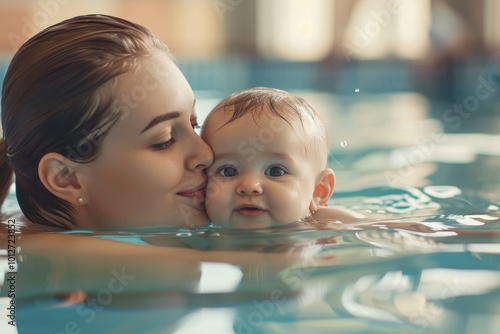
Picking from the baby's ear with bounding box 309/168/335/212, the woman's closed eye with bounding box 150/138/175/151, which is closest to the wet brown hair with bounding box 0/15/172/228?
the woman's closed eye with bounding box 150/138/175/151

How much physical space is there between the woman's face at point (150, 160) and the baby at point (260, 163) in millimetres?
68

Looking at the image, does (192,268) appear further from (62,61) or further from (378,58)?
(378,58)

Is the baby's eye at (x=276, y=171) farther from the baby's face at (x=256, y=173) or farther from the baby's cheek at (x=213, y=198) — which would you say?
the baby's cheek at (x=213, y=198)

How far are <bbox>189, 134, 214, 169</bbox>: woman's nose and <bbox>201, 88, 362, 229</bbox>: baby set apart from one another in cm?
4

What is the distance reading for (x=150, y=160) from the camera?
94.2 inches

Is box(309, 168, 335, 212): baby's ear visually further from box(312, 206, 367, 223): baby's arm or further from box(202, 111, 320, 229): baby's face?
box(202, 111, 320, 229): baby's face

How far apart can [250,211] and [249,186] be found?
11 cm

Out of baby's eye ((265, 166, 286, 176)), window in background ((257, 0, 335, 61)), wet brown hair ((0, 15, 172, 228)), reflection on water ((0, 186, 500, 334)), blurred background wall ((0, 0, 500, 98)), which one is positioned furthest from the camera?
window in background ((257, 0, 335, 61))

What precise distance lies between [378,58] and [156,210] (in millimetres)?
8400

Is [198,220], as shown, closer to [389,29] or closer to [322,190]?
[322,190]

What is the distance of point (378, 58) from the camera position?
1051cm

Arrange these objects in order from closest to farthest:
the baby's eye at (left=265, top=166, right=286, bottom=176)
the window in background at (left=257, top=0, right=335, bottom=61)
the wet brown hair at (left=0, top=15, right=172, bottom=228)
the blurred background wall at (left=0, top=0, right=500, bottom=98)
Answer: the wet brown hair at (left=0, top=15, right=172, bottom=228), the baby's eye at (left=265, top=166, right=286, bottom=176), the blurred background wall at (left=0, top=0, right=500, bottom=98), the window in background at (left=257, top=0, right=335, bottom=61)

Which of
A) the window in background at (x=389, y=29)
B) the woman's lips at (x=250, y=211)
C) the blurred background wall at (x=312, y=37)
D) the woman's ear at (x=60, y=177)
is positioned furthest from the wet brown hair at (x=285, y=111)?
the window in background at (x=389, y=29)

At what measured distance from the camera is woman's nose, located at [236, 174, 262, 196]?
7.80 feet
